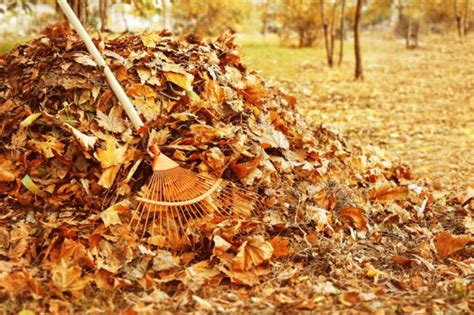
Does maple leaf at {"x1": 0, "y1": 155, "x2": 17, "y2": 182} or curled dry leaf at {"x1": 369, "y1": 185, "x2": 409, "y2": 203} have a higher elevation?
maple leaf at {"x1": 0, "y1": 155, "x2": 17, "y2": 182}

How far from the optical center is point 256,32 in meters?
24.0

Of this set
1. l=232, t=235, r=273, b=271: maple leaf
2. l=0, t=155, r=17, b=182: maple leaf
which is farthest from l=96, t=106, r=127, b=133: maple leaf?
l=232, t=235, r=273, b=271: maple leaf

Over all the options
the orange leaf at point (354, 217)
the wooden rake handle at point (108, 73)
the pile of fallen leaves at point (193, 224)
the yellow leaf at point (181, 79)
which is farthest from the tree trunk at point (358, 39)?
the wooden rake handle at point (108, 73)

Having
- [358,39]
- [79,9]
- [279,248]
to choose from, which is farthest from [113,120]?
[358,39]

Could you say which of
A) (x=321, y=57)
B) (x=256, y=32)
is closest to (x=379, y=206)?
(x=321, y=57)

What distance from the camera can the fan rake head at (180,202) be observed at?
2701mm

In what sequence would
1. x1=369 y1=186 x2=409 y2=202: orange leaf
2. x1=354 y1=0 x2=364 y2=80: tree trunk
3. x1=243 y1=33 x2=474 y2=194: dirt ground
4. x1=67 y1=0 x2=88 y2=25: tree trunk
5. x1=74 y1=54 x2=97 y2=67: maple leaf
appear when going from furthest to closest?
x1=354 y1=0 x2=364 y2=80: tree trunk, x1=243 y1=33 x2=474 y2=194: dirt ground, x1=67 y1=0 x2=88 y2=25: tree trunk, x1=369 y1=186 x2=409 y2=202: orange leaf, x1=74 y1=54 x2=97 y2=67: maple leaf

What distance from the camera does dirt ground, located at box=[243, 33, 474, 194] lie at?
210 inches

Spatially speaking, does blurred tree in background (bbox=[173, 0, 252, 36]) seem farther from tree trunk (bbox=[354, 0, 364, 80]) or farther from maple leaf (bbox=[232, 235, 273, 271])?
maple leaf (bbox=[232, 235, 273, 271])

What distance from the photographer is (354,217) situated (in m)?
3.02

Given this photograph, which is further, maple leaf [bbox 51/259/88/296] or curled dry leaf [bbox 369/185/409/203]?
curled dry leaf [bbox 369/185/409/203]

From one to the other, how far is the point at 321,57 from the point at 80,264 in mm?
12428

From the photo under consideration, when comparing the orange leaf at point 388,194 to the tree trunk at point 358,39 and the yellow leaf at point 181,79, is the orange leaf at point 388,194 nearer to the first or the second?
the yellow leaf at point 181,79

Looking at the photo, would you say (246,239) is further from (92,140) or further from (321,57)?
(321,57)
